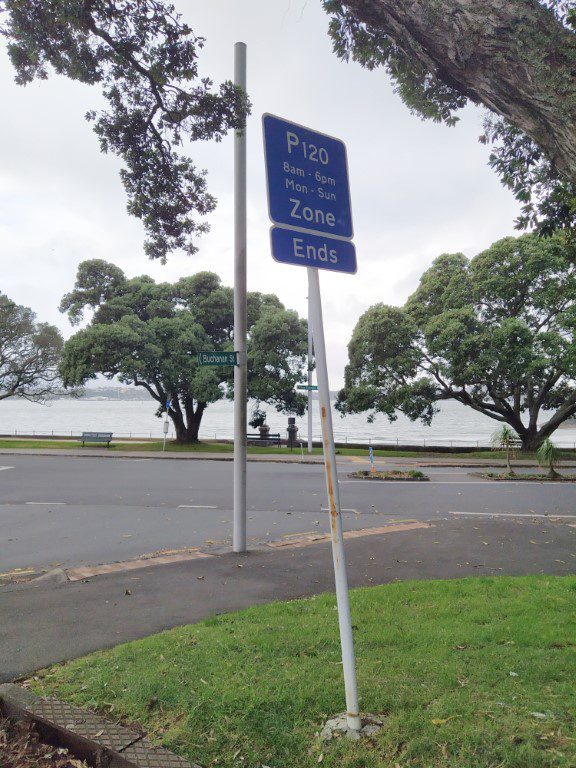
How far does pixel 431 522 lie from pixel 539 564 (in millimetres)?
2868

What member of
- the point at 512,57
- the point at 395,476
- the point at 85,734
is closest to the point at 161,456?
the point at 395,476

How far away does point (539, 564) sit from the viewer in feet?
21.7

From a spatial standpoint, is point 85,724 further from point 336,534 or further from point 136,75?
point 136,75

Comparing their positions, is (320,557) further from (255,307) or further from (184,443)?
(255,307)

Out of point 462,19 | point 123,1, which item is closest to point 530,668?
point 462,19

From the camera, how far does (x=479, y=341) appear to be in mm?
26609

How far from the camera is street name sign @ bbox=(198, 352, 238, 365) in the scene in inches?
302

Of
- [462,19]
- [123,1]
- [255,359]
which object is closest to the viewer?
[462,19]

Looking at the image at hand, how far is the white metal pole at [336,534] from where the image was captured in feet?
9.18

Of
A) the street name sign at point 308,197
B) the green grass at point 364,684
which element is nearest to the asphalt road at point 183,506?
the green grass at point 364,684

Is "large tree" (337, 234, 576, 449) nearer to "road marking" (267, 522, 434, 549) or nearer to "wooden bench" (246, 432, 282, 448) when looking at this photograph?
"wooden bench" (246, 432, 282, 448)

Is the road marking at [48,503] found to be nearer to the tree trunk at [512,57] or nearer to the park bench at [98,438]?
the tree trunk at [512,57]

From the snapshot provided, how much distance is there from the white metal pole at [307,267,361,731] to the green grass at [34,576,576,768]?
0.22 meters

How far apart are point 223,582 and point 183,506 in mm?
6194
